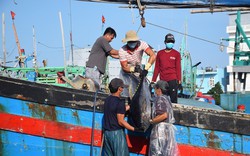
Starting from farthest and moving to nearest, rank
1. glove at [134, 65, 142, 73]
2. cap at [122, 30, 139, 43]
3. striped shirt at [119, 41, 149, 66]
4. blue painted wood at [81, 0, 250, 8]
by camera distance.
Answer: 1. blue painted wood at [81, 0, 250, 8]
2. striped shirt at [119, 41, 149, 66]
3. cap at [122, 30, 139, 43]
4. glove at [134, 65, 142, 73]

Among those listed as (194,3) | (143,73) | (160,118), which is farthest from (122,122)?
(194,3)

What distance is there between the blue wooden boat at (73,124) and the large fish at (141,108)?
35 centimetres

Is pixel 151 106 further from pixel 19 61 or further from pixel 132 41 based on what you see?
pixel 19 61

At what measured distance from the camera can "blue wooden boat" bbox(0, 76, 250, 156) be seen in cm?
638

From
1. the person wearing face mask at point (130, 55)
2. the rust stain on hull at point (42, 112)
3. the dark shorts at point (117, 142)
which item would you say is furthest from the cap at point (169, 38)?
the rust stain on hull at point (42, 112)

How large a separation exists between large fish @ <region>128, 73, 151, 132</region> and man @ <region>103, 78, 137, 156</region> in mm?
134

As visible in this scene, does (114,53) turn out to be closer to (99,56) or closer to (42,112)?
(99,56)

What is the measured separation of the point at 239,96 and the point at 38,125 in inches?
141

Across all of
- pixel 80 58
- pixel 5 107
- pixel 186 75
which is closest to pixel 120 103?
pixel 5 107

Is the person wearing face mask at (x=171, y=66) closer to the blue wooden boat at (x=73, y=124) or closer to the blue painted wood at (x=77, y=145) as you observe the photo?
the blue wooden boat at (x=73, y=124)

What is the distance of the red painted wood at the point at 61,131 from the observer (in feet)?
20.9

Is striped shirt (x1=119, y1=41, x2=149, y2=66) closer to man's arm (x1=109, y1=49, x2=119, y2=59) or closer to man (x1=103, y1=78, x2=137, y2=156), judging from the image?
man's arm (x1=109, y1=49, x2=119, y2=59)

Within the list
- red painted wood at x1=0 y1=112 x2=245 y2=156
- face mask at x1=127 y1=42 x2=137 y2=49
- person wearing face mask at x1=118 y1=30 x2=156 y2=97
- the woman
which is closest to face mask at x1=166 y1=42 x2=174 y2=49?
person wearing face mask at x1=118 y1=30 x2=156 y2=97

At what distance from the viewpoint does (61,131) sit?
6387 mm
